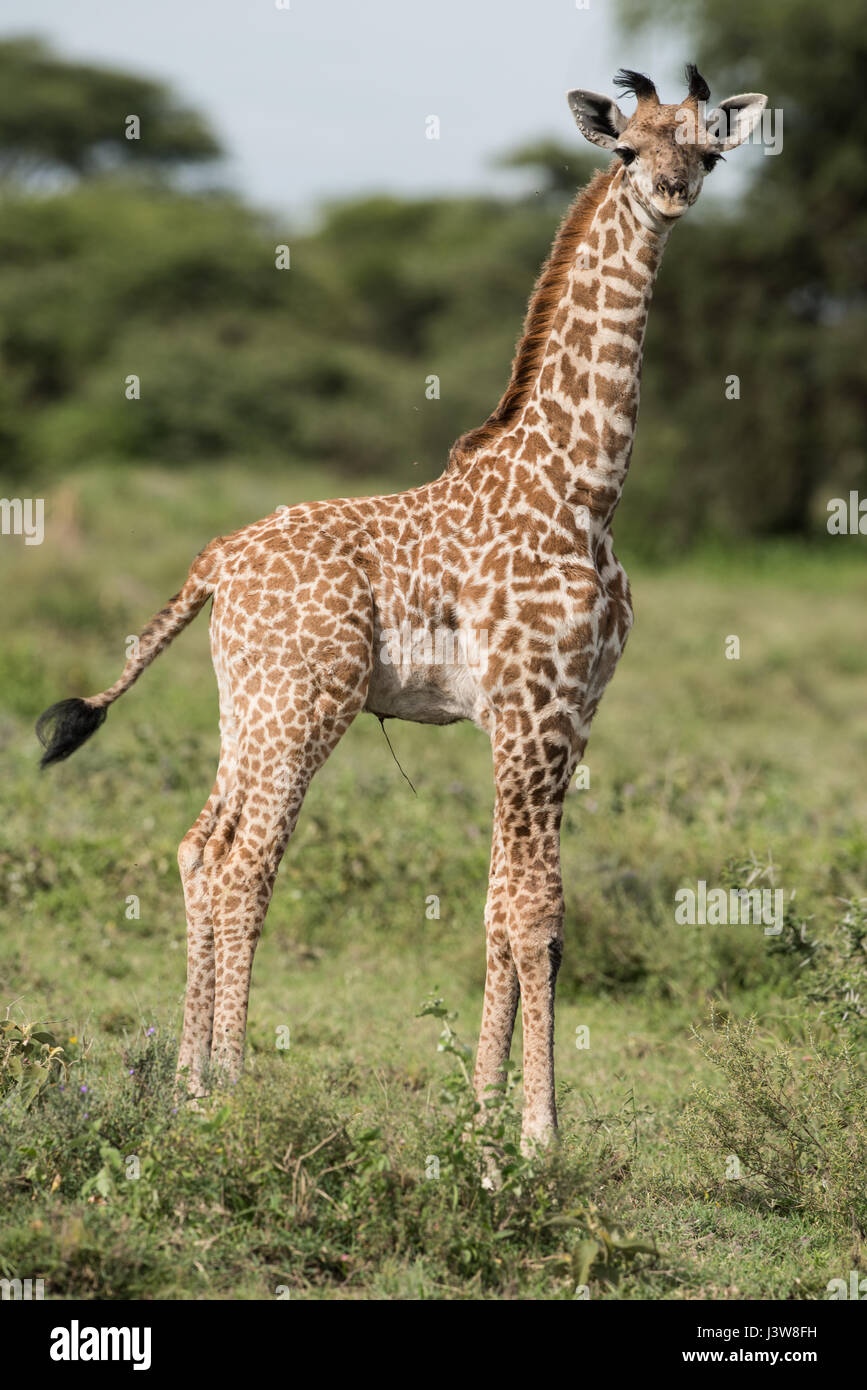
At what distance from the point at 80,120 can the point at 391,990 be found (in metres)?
37.3

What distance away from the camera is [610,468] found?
521cm

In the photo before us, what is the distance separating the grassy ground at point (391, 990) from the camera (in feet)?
14.7

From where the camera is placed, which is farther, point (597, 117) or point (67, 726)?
point (67, 726)

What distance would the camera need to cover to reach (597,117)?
5.09 m

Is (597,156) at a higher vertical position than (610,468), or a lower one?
higher

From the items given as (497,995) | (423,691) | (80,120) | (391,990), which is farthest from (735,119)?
(80,120)

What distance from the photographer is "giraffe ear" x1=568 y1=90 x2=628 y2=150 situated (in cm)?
503

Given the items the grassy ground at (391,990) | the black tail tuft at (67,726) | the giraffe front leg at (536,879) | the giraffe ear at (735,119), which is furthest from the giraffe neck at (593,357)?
the grassy ground at (391,990)

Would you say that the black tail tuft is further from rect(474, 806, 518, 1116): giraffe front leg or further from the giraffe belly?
rect(474, 806, 518, 1116): giraffe front leg

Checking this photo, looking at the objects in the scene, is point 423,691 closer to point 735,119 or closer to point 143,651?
point 143,651

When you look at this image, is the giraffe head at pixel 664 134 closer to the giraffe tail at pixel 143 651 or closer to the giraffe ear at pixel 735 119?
the giraffe ear at pixel 735 119

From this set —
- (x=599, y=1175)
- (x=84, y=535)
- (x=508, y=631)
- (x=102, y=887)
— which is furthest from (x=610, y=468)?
(x=84, y=535)
